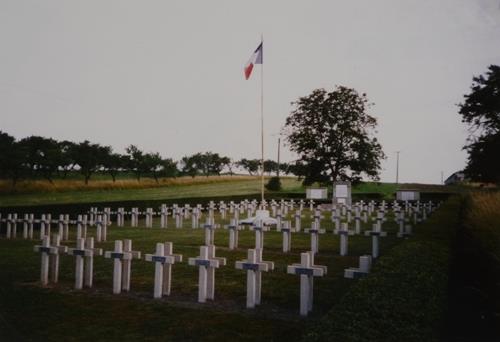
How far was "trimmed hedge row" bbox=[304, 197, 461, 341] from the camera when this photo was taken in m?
3.65

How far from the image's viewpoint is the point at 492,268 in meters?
6.09

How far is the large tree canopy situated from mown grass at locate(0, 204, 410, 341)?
34822mm

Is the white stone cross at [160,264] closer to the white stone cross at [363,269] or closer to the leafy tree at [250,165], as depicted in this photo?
the white stone cross at [363,269]

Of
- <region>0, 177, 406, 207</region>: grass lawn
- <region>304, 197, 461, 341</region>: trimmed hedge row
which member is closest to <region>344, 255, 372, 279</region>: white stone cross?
<region>304, 197, 461, 341</region>: trimmed hedge row

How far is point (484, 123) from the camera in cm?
3850

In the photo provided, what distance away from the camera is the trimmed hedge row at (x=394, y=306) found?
12.0 feet

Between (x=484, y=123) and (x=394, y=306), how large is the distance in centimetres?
3938

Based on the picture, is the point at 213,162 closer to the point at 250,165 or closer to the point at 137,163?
the point at 250,165

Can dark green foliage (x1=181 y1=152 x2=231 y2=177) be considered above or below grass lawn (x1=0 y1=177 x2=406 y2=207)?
above

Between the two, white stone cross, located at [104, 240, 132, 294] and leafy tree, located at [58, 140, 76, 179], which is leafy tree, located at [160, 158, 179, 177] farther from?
white stone cross, located at [104, 240, 132, 294]

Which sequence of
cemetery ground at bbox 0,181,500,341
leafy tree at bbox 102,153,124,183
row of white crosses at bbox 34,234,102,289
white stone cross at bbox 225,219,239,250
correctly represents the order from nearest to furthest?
cemetery ground at bbox 0,181,500,341 → row of white crosses at bbox 34,234,102,289 → white stone cross at bbox 225,219,239,250 → leafy tree at bbox 102,153,124,183

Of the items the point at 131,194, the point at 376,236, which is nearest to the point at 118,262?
the point at 376,236

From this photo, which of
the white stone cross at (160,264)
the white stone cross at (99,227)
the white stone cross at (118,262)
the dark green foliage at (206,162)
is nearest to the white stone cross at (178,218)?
the white stone cross at (99,227)

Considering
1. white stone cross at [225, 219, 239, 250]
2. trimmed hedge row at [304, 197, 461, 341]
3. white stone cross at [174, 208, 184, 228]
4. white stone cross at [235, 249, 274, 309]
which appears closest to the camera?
trimmed hedge row at [304, 197, 461, 341]
